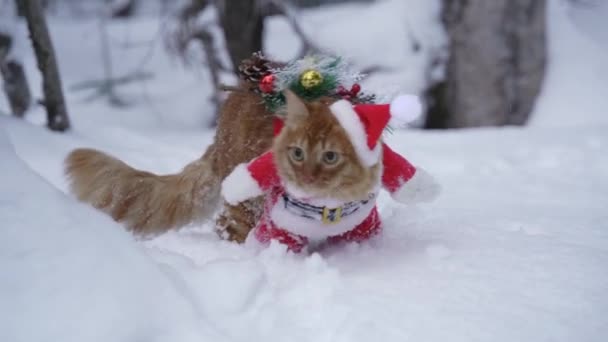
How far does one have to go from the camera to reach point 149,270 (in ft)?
3.57

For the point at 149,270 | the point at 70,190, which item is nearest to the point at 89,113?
the point at 70,190

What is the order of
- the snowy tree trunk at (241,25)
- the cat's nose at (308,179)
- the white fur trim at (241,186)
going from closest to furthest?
the cat's nose at (308,179)
the white fur trim at (241,186)
the snowy tree trunk at (241,25)

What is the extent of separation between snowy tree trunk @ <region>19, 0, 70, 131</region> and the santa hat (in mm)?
2233

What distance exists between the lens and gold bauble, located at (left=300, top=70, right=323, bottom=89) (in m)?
1.53

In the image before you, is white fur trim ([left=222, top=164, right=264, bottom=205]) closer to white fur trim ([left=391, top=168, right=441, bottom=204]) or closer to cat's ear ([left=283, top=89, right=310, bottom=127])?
cat's ear ([left=283, top=89, right=310, bottom=127])

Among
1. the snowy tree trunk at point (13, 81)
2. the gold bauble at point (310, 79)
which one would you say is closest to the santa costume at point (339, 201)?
the gold bauble at point (310, 79)

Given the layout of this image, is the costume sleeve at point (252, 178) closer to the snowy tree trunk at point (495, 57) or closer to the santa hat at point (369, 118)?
the santa hat at point (369, 118)

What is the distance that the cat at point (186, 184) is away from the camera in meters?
1.75

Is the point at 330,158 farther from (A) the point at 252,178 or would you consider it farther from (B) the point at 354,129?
(A) the point at 252,178

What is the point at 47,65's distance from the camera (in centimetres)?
301

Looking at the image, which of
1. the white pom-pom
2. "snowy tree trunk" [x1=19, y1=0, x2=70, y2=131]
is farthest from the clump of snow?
"snowy tree trunk" [x1=19, y1=0, x2=70, y2=131]

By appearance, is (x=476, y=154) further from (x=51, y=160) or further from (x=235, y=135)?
(x=51, y=160)

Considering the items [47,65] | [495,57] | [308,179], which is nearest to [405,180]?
[308,179]

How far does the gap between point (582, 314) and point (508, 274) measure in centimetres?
23
